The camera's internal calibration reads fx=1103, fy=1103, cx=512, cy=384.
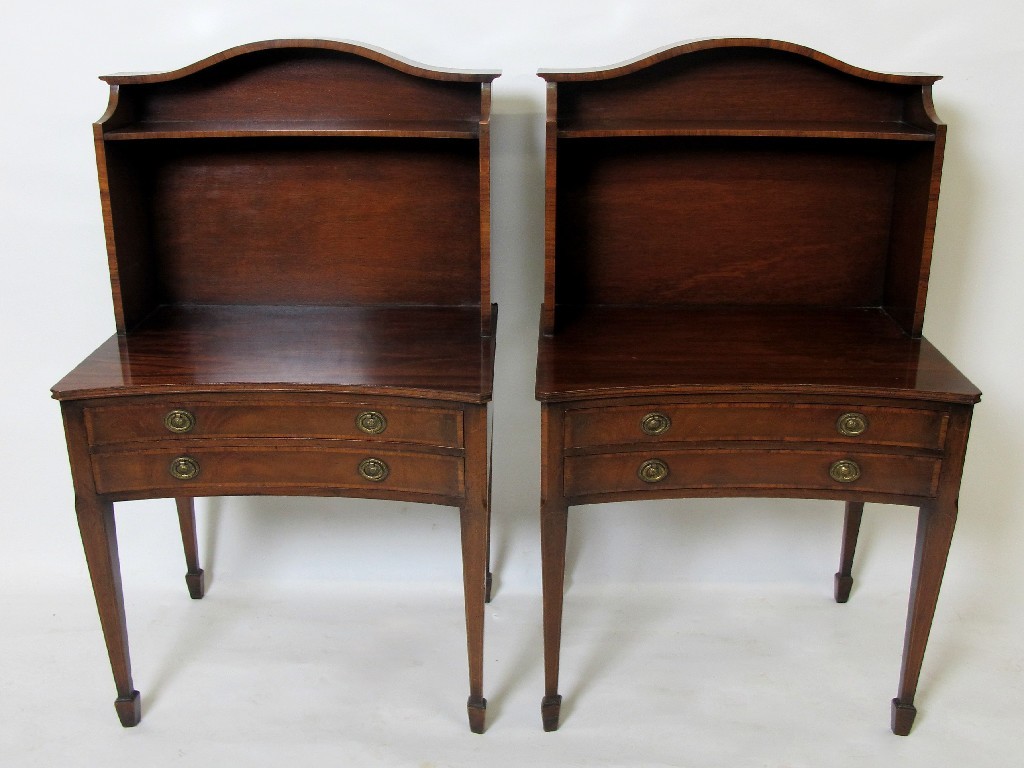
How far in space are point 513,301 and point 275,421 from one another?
752 mm

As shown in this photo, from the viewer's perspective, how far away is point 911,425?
6.52 ft

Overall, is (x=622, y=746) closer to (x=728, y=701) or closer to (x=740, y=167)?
(x=728, y=701)

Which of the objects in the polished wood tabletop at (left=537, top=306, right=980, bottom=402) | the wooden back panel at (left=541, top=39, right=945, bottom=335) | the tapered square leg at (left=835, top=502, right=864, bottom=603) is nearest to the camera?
the polished wood tabletop at (left=537, top=306, right=980, bottom=402)

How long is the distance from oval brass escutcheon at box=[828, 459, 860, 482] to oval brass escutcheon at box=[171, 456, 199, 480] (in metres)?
1.18

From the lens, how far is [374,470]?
2.04 meters

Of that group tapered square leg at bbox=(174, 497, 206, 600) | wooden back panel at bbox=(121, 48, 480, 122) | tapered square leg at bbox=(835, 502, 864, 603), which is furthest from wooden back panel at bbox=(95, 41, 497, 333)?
tapered square leg at bbox=(835, 502, 864, 603)

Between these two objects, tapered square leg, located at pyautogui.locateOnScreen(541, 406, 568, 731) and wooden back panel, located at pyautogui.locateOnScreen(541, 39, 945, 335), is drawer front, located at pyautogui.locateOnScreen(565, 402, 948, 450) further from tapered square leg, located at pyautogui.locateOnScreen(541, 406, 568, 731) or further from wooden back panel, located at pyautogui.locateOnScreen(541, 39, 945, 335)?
wooden back panel, located at pyautogui.locateOnScreen(541, 39, 945, 335)

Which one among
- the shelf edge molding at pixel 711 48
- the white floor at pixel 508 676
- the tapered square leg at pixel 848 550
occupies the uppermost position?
the shelf edge molding at pixel 711 48

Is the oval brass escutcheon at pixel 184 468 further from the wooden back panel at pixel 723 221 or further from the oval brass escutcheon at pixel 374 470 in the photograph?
the wooden back panel at pixel 723 221

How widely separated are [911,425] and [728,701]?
0.75m

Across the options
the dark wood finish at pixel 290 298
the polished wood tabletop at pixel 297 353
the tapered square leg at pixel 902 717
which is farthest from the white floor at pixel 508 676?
the polished wood tabletop at pixel 297 353

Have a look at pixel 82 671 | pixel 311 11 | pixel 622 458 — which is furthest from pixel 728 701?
pixel 311 11

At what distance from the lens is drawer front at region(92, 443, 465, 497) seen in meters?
2.03

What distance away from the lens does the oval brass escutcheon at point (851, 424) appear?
1988 mm
